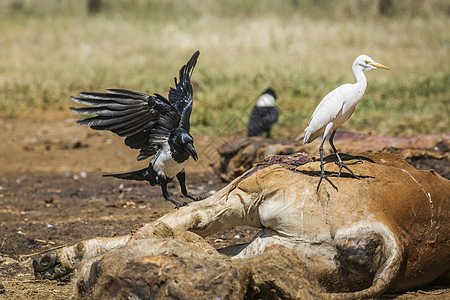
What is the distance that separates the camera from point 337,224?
10.7 ft

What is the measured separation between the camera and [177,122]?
4.25 metres

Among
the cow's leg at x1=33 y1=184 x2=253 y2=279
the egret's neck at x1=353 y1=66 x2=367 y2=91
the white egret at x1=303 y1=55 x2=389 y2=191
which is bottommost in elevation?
the cow's leg at x1=33 y1=184 x2=253 y2=279

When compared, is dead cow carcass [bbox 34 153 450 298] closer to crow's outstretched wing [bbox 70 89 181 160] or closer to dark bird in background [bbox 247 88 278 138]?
crow's outstretched wing [bbox 70 89 181 160]

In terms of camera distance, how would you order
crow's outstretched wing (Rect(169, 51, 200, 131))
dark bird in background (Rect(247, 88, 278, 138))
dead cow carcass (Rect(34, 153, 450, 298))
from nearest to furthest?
dead cow carcass (Rect(34, 153, 450, 298)) < crow's outstretched wing (Rect(169, 51, 200, 131)) < dark bird in background (Rect(247, 88, 278, 138))

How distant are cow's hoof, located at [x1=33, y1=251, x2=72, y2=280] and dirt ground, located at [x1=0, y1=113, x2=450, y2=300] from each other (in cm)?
5

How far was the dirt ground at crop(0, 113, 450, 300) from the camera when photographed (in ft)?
14.0

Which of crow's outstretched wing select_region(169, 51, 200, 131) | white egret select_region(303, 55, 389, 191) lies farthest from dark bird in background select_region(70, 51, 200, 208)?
white egret select_region(303, 55, 389, 191)

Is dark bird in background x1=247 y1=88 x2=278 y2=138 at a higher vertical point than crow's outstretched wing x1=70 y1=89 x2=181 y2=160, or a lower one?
lower

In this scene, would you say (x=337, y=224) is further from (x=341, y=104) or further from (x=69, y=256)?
(x=69, y=256)

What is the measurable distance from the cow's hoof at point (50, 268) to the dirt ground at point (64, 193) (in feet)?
0.17

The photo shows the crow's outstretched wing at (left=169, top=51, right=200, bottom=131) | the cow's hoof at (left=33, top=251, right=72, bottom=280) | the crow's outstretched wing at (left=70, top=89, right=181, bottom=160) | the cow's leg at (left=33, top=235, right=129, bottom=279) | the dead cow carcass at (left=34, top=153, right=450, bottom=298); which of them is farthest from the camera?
the crow's outstretched wing at (left=169, top=51, right=200, bottom=131)

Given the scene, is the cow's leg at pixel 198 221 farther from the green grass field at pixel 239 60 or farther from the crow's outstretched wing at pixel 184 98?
the green grass field at pixel 239 60

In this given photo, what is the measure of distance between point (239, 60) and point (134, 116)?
861 centimetres

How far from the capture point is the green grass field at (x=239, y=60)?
9703 millimetres
